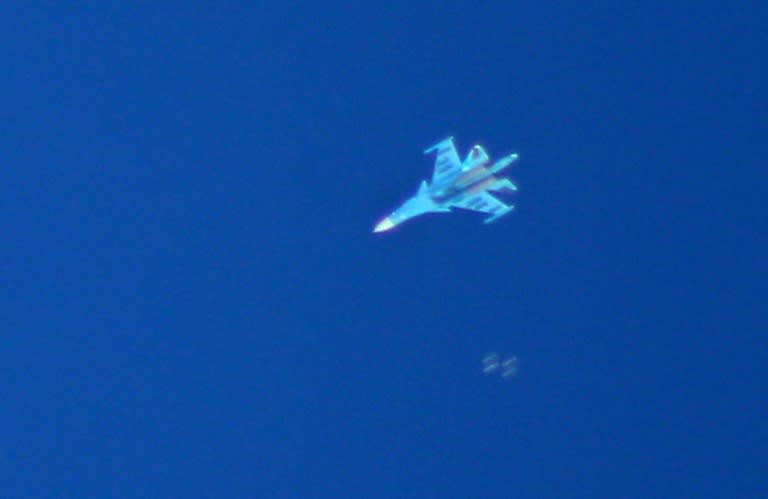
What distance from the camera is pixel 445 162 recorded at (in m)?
14.5

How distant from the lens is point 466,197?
14.5 metres

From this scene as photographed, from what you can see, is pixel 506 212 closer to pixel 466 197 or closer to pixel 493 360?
pixel 466 197

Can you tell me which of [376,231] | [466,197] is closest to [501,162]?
[466,197]

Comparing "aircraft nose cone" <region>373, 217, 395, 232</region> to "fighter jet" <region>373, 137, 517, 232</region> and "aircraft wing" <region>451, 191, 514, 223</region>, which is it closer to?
"fighter jet" <region>373, 137, 517, 232</region>

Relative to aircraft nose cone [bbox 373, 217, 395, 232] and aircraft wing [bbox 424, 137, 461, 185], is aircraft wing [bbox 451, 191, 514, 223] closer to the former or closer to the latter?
aircraft wing [bbox 424, 137, 461, 185]

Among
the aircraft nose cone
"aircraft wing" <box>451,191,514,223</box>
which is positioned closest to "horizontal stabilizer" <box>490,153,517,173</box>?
"aircraft wing" <box>451,191,514,223</box>

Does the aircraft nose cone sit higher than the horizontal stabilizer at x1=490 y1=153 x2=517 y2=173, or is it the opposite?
the horizontal stabilizer at x1=490 y1=153 x2=517 y2=173

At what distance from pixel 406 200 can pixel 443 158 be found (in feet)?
2.27

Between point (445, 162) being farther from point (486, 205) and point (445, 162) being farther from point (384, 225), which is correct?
point (384, 225)

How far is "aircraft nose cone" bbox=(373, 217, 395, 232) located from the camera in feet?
47.9

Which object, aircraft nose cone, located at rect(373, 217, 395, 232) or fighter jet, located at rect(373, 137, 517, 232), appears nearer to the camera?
fighter jet, located at rect(373, 137, 517, 232)

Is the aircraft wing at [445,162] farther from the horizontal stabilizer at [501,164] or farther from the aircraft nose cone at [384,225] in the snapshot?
the aircraft nose cone at [384,225]

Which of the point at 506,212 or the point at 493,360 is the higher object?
the point at 506,212

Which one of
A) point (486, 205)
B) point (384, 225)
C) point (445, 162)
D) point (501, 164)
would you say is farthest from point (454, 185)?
point (384, 225)
